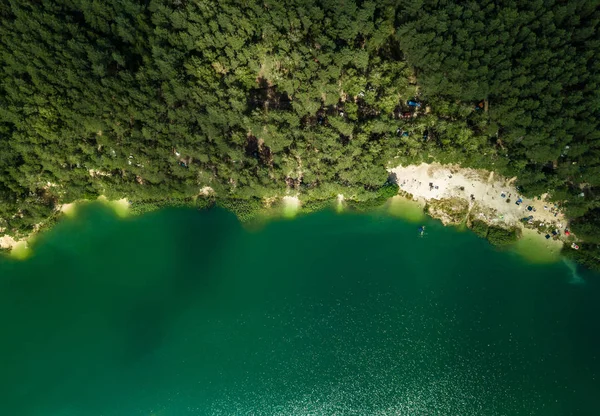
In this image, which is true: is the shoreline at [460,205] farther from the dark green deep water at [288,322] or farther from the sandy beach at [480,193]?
the dark green deep water at [288,322]

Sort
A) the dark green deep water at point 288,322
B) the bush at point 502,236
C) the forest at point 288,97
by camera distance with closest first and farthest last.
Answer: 1. the forest at point 288,97
2. the dark green deep water at point 288,322
3. the bush at point 502,236

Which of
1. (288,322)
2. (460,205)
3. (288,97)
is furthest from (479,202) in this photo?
(288,322)

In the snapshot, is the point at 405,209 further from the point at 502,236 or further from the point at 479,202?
the point at 502,236

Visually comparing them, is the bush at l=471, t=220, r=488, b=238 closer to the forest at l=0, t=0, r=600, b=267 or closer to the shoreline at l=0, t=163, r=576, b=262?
the shoreline at l=0, t=163, r=576, b=262

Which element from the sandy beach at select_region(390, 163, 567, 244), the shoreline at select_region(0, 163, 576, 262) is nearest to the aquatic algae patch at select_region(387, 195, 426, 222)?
the shoreline at select_region(0, 163, 576, 262)

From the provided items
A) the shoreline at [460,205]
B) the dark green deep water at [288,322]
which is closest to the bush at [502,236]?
the shoreline at [460,205]

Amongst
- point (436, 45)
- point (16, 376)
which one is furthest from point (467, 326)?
point (16, 376)
